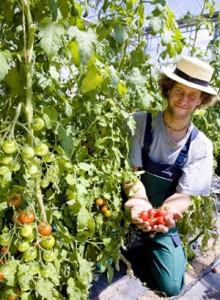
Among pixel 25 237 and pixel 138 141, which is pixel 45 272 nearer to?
pixel 25 237

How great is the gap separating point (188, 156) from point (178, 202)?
0.85ft

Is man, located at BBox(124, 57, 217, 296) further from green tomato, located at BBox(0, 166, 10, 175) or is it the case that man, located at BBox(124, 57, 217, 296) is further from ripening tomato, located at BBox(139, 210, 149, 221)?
green tomato, located at BBox(0, 166, 10, 175)

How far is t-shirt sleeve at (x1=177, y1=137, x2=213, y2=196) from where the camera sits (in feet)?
5.59

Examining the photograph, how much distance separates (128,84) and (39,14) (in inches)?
20.8

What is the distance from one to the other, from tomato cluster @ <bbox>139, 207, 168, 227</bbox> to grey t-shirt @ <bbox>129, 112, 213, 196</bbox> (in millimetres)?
233

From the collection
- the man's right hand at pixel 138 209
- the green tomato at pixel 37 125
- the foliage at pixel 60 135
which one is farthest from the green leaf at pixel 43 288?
the man's right hand at pixel 138 209

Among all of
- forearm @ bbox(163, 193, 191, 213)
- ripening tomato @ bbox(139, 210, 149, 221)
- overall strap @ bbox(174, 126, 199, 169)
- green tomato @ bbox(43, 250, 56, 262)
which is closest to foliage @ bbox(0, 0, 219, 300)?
green tomato @ bbox(43, 250, 56, 262)

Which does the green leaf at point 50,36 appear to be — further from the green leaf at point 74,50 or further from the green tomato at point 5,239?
the green tomato at point 5,239

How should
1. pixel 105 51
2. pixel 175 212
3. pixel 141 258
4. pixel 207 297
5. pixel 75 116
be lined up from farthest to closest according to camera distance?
pixel 141 258, pixel 207 297, pixel 175 212, pixel 75 116, pixel 105 51

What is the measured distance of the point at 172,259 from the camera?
174cm

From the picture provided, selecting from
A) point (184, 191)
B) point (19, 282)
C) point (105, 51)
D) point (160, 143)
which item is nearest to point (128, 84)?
point (105, 51)

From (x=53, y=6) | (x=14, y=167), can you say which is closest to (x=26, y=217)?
(x=14, y=167)

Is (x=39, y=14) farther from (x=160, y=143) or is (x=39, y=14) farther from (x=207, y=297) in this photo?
(x=207, y=297)

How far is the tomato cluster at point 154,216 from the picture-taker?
1.50 metres
